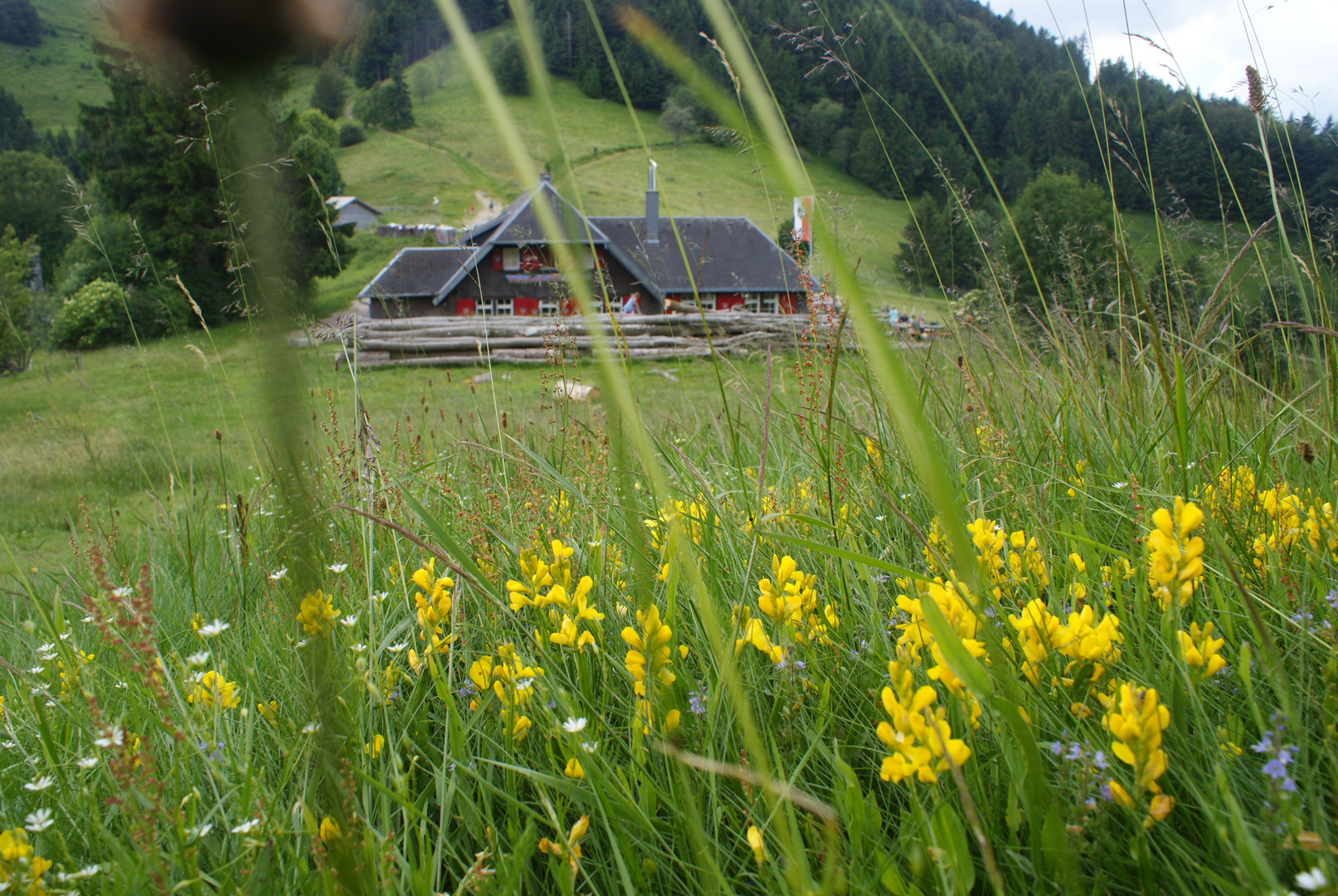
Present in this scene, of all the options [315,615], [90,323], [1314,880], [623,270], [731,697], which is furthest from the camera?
[623,270]

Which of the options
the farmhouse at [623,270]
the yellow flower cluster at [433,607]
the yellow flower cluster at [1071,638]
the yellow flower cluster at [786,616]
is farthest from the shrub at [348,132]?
the farmhouse at [623,270]

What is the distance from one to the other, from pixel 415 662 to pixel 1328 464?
1734 mm

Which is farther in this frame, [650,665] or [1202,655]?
[650,665]

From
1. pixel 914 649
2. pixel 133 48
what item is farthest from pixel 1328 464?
pixel 133 48

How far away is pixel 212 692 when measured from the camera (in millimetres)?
994

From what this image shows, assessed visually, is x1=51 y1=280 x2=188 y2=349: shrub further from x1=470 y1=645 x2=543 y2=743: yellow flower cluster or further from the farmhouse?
x1=470 y1=645 x2=543 y2=743: yellow flower cluster

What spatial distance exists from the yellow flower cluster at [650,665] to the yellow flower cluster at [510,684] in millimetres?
155

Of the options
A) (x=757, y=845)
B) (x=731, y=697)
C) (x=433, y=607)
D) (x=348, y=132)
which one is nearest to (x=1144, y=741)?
(x=757, y=845)

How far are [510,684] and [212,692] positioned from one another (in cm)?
41

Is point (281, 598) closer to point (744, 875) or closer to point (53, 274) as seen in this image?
point (744, 875)

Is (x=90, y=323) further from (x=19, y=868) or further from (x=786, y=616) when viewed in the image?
(x=786, y=616)

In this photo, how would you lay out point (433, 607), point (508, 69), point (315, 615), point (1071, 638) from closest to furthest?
point (315, 615) → point (508, 69) → point (1071, 638) → point (433, 607)

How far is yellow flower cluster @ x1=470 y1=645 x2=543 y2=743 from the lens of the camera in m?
0.96

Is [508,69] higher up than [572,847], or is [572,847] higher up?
[508,69]
